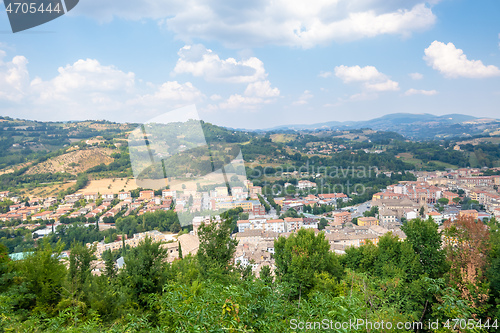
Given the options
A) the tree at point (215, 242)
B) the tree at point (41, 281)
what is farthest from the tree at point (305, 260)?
the tree at point (41, 281)

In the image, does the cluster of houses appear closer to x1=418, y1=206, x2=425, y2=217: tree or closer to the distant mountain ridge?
x1=418, y1=206, x2=425, y2=217: tree

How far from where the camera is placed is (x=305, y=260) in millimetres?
6324

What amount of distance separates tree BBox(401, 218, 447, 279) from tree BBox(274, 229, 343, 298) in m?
1.88

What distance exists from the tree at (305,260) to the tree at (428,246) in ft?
6.17

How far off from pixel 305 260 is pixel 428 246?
278 cm

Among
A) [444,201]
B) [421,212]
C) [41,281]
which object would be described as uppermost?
[41,281]

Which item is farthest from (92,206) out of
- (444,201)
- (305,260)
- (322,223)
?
(444,201)

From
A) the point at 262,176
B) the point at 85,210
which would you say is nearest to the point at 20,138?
the point at 85,210

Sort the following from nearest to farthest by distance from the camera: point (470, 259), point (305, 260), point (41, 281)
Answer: point (41, 281)
point (470, 259)
point (305, 260)

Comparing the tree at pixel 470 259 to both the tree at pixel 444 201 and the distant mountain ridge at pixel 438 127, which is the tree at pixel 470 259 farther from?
the distant mountain ridge at pixel 438 127

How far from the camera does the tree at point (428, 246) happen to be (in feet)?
20.0

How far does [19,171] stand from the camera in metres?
29.7

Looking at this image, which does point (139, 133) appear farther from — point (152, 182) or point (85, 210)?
point (85, 210)

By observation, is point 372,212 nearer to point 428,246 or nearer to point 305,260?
point 428,246
